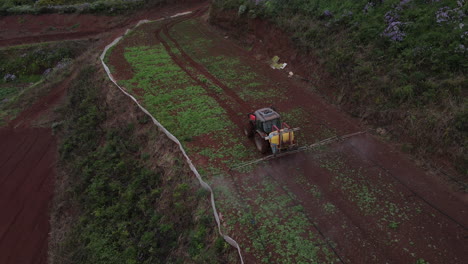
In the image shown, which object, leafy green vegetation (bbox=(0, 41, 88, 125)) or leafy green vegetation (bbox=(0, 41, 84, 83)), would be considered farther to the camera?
leafy green vegetation (bbox=(0, 41, 84, 83))

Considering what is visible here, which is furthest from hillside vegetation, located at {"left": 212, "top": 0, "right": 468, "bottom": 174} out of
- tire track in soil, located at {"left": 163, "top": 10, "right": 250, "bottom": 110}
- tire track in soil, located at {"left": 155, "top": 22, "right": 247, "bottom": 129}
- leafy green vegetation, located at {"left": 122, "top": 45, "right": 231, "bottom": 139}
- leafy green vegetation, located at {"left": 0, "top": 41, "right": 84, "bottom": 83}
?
leafy green vegetation, located at {"left": 0, "top": 41, "right": 84, "bottom": 83}

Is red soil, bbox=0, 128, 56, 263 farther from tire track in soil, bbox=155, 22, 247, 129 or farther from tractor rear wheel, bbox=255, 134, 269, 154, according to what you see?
tractor rear wheel, bbox=255, 134, 269, 154

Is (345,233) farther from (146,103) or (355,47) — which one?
(146,103)

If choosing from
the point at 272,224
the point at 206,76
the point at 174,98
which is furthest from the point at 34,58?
the point at 272,224

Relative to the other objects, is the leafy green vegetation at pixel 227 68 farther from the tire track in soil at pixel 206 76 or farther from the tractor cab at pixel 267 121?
the tractor cab at pixel 267 121

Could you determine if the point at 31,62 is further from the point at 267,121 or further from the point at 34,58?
the point at 267,121

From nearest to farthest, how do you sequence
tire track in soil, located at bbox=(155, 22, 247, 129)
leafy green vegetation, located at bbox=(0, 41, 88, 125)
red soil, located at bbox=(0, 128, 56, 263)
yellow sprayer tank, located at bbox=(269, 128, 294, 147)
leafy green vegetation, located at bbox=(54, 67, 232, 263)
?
leafy green vegetation, located at bbox=(54, 67, 232, 263), yellow sprayer tank, located at bbox=(269, 128, 294, 147), red soil, located at bbox=(0, 128, 56, 263), tire track in soil, located at bbox=(155, 22, 247, 129), leafy green vegetation, located at bbox=(0, 41, 88, 125)

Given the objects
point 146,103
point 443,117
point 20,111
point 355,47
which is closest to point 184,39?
point 146,103
